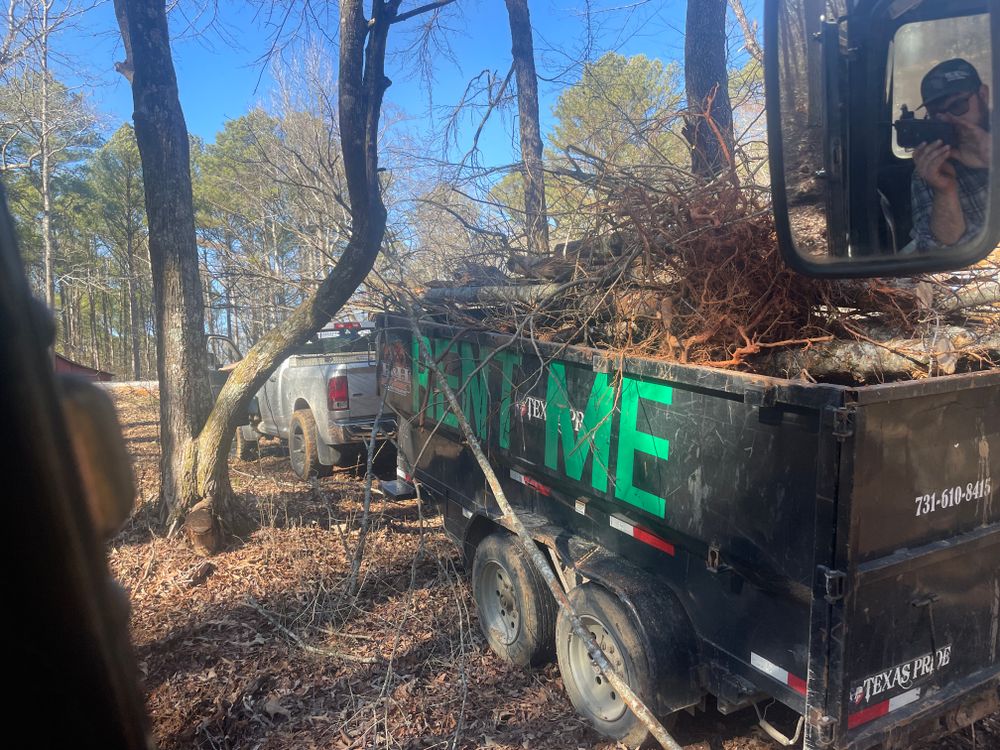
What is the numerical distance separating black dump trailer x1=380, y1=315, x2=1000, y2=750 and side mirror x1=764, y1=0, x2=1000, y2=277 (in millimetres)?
676

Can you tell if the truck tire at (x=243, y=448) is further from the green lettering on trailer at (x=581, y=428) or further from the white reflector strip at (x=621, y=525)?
the white reflector strip at (x=621, y=525)

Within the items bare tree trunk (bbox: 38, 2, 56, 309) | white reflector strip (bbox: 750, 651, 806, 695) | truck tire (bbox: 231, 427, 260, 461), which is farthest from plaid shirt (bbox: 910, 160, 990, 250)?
bare tree trunk (bbox: 38, 2, 56, 309)

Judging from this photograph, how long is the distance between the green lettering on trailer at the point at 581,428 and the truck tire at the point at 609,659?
601 millimetres

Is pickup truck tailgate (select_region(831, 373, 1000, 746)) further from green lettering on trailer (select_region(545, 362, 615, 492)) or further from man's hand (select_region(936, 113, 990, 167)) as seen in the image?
green lettering on trailer (select_region(545, 362, 615, 492))

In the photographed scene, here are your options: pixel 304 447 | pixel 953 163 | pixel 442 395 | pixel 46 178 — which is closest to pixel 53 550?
pixel 953 163

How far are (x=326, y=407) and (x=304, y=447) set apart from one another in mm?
770

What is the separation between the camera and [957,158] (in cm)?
170

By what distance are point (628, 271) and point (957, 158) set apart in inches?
91.6

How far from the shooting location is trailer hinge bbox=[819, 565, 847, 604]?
7.68 ft

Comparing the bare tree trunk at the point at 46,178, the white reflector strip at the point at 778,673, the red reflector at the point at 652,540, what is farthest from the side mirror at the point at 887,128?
the bare tree trunk at the point at 46,178

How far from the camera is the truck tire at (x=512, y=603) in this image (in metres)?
4.00

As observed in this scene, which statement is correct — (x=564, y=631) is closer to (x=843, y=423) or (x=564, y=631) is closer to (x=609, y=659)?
(x=609, y=659)

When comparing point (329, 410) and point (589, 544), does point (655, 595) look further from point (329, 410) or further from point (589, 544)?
point (329, 410)

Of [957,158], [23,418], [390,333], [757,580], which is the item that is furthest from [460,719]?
[390,333]
